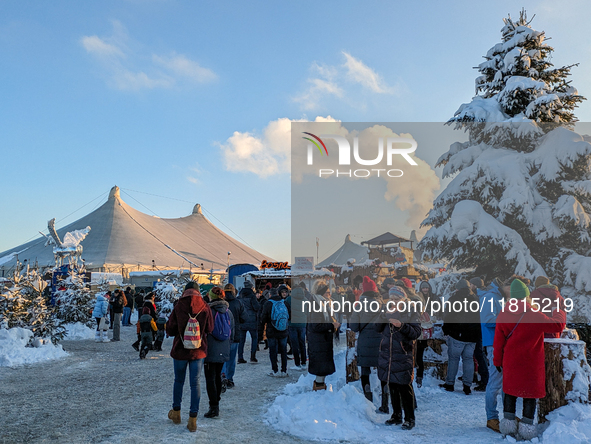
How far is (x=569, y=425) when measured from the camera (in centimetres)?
423

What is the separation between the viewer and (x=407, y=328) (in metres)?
4.90

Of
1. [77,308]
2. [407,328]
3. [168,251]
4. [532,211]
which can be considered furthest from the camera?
[168,251]

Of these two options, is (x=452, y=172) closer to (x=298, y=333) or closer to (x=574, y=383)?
(x=298, y=333)

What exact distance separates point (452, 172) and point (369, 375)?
7851 millimetres

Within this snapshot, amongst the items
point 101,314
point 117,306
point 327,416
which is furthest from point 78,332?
point 327,416

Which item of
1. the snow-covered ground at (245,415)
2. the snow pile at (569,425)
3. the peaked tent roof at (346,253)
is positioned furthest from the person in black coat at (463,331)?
the peaked tent roof at (346,253)

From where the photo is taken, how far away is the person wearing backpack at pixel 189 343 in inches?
195

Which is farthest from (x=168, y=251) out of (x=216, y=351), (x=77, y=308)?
(x=216, y=351)

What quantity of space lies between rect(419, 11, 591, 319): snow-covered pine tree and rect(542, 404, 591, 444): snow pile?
6246mm

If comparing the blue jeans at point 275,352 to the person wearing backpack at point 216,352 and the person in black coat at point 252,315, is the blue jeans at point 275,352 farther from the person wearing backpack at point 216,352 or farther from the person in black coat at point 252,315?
the person wearing backpack at point 216,352

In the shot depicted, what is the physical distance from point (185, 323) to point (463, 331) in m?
3.87

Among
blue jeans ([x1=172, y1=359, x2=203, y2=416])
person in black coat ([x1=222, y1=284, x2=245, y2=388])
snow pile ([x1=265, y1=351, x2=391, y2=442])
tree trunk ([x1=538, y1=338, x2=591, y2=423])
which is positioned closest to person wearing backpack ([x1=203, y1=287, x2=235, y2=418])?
blue jeans ([x1=172, y1=359, x2=203, y2=416])

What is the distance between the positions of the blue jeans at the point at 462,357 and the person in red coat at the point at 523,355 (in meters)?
1.85

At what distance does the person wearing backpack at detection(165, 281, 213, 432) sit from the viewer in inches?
195
